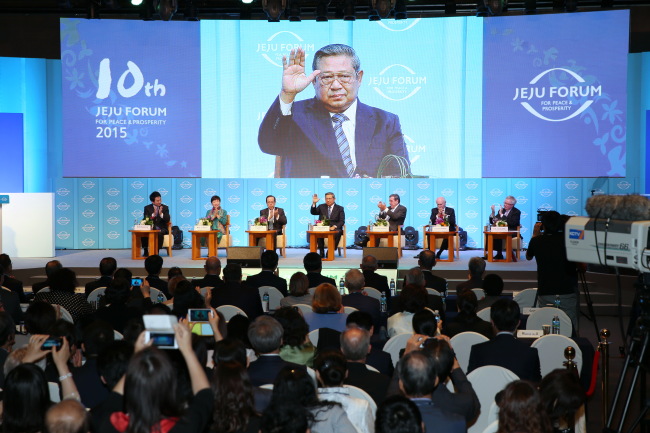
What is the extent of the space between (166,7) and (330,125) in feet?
11.3

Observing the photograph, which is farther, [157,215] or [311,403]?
[157,215]

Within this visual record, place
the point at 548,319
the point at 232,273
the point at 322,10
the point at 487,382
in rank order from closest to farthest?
1. the point at 487,382
2. the point at 548,319
3. the point at 232,273
4. the point at 322,10

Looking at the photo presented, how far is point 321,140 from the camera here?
13.5m

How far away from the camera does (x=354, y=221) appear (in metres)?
15.7

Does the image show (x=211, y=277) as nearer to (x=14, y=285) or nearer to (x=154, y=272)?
(x=154, y=272)

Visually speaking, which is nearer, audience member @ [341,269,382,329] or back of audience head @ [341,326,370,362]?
back of audience head @ [341,326,370,362]

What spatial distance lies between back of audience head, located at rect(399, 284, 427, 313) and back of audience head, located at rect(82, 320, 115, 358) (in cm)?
245

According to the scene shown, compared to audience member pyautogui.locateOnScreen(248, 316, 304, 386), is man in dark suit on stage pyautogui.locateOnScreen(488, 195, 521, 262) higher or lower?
higher

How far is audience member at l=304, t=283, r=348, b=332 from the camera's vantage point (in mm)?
5848

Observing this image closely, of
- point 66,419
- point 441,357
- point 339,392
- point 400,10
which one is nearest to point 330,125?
point 400,10

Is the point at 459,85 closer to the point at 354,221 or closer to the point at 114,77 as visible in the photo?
the point at 354,221

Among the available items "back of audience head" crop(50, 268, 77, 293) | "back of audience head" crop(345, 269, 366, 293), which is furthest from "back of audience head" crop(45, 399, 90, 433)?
"back of audience head" crop(345, 269, 366, 293)

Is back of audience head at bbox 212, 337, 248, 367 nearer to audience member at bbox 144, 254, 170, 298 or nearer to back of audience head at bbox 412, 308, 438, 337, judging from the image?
back of audience head at bbox 412, 308, 438, 337

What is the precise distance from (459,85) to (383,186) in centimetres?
315
